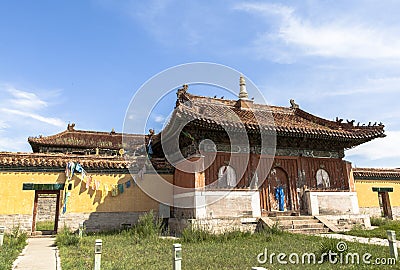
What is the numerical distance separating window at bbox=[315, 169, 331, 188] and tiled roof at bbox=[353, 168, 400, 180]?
5409mm

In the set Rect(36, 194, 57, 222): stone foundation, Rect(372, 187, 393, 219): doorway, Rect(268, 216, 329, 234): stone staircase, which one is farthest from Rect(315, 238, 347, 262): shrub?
Rect(36, 194, 57, 222): stone foundation

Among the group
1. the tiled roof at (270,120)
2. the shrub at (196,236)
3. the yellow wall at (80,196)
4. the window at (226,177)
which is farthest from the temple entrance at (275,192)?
the yellow wall at (80,196)

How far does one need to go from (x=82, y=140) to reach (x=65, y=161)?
11566 millimetres

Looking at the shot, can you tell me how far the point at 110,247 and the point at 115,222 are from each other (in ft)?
17.1

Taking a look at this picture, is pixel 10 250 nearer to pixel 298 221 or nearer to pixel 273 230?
pixel 273 230

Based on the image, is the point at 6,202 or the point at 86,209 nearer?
the point at 6,202

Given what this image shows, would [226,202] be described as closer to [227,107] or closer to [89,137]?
[227,107]

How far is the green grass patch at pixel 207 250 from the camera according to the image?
6273 millimetres

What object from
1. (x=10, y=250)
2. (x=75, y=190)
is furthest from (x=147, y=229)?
(x=75, y=190)

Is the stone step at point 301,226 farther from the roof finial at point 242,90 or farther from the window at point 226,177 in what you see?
the roof finial at point 242,90

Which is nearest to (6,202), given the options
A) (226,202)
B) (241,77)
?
(226,202)

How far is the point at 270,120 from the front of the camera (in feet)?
43.1

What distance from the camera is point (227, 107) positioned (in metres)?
15.0

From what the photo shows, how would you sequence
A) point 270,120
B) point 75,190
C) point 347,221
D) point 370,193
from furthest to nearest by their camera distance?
point 370,193, point 75,190, point 270,120, point 347,221
